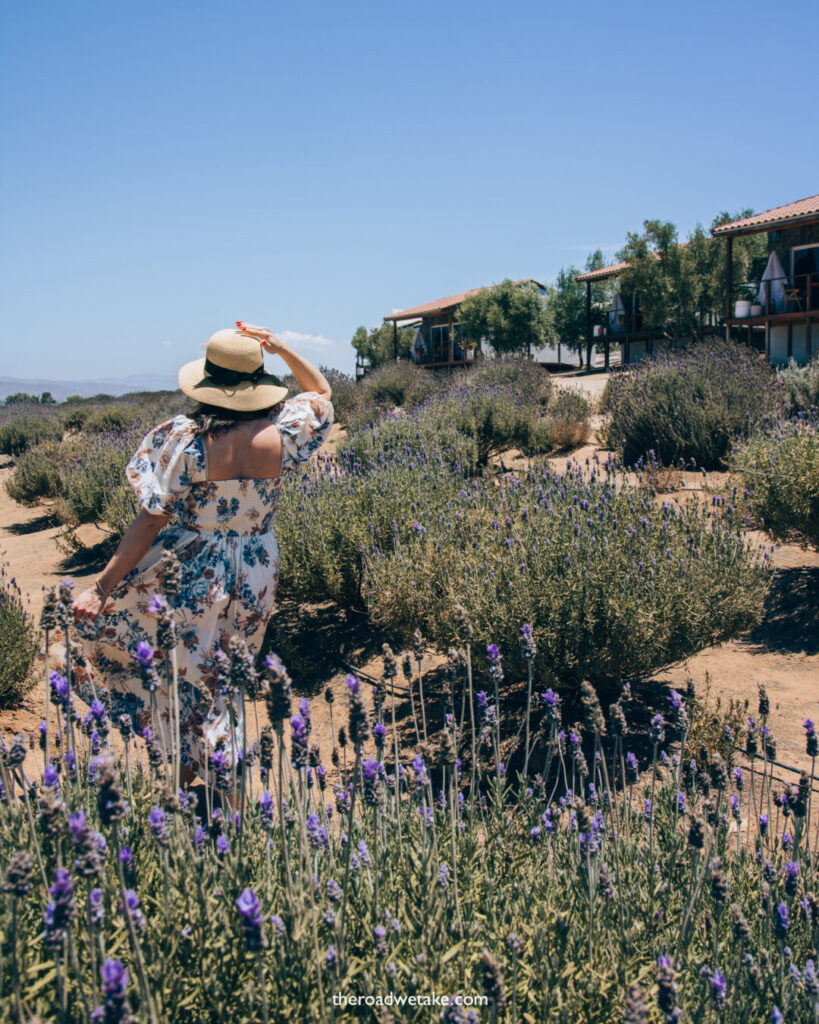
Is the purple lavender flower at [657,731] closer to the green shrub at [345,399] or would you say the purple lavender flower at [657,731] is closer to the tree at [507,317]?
the green shrub at [345,399]

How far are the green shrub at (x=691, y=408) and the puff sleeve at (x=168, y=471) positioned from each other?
735cm

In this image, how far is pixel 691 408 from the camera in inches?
382

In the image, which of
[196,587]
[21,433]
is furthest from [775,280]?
[196,587]

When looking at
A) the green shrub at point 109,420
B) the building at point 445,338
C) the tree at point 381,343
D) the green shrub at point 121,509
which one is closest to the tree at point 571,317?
the building at point 445,338

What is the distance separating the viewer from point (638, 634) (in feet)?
12.5

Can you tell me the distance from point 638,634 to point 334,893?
266 centimetres

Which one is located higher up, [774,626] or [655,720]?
[655,720]

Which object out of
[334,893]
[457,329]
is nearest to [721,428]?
[334,893]

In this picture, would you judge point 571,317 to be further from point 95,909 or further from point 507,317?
point 95,909

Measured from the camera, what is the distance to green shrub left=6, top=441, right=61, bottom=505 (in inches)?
489

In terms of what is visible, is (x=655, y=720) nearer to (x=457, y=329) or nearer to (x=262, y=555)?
(x=262, y=555)

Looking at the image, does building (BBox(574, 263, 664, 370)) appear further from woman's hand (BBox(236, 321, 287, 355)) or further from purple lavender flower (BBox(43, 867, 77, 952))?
purple lavender flower (BBox(43, 867, 77, 952))

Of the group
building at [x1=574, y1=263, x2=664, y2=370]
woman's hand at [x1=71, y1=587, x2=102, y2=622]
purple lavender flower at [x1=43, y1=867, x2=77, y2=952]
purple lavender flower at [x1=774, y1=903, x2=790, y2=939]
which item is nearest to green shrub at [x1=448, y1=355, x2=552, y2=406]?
woman's hand at [x1=71, y1=587, x2=102, y2=622]

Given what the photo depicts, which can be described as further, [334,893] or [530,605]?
[530,605]
